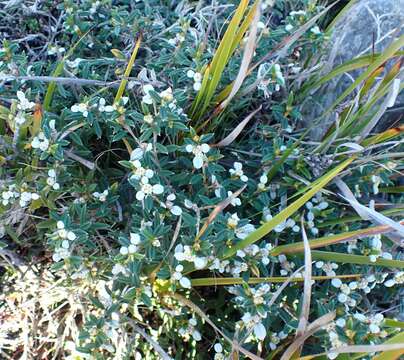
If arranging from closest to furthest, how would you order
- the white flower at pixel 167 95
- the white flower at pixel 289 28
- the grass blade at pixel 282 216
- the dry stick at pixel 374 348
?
the dry stick at pixel 374 348, the grass blade at pixel 282 216, the white flower at pixel 167 95, the white flower at pixel 289 28

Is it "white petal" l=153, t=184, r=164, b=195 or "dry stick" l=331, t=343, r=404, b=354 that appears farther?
"white petal" l=153, t=184, r=164, b=195

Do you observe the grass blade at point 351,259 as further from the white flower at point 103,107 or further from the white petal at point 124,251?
the white flower at point 103,107

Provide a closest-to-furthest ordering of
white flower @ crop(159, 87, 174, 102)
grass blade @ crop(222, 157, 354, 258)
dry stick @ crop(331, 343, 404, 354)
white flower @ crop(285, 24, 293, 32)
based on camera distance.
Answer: dry stick @ crop(331, 343, 404, 354) → grass blade @ crop(222, 157, 354, 258) → white flower @ crop(159, 87, 174, 102) → white flower @ crop(285, 24, 293, 32)

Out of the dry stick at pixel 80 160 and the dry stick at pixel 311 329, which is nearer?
the dry stick at pixel 311 329

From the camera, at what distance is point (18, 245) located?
140cm

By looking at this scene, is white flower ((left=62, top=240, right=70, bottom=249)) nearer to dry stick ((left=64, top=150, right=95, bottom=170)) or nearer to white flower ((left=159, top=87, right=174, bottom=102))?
dry stick ((left=64, top=150, right=95, bottom=170))

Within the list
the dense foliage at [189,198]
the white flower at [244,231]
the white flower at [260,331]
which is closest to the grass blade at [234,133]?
the dense foliage at [189,198]

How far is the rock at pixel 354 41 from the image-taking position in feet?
4.86

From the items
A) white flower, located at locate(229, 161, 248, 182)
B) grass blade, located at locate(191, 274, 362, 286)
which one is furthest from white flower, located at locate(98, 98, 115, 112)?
grass blade, located at locate(191, 274, 362, 286)

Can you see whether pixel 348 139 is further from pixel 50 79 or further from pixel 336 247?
pixel 50 79

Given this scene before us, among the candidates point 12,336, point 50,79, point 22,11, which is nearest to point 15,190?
point 50,79

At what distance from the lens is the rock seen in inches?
58.3

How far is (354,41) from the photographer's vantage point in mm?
1638

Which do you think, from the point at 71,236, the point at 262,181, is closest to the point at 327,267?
the point at 262,181
